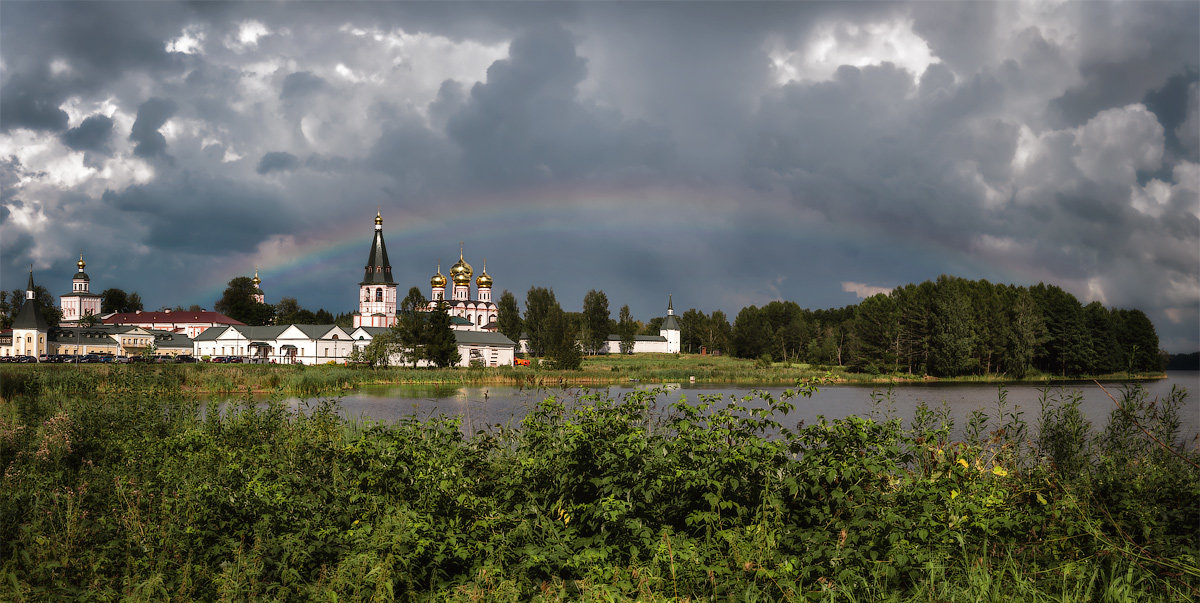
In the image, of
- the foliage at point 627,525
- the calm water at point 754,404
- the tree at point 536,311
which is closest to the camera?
the foliage at point 627,525

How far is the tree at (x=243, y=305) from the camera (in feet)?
437

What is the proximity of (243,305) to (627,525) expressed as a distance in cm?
14618

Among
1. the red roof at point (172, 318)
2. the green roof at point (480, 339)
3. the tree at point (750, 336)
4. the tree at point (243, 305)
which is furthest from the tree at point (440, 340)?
the tree at point (243, 305)

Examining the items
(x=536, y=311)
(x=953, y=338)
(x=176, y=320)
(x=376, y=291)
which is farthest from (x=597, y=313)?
(x=176, y=320)

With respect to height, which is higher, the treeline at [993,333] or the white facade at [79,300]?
the white facade at [79,300]

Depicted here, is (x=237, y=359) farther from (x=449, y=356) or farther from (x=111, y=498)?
(x=111, y=498)

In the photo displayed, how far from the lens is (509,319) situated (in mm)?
106312

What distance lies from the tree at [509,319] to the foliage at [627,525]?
99743 millimetres

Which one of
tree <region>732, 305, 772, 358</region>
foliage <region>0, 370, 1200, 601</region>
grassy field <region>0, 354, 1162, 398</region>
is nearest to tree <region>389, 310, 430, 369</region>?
grassy field <region>0, 354, 1162, 398</region>

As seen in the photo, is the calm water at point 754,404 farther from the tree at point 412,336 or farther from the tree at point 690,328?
the tree at point 690,328

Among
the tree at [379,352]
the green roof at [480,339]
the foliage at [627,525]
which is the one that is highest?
the green roof at [480,339]

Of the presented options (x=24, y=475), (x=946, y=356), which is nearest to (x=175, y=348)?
(x=946, y=356)

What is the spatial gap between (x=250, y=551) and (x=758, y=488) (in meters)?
3.85

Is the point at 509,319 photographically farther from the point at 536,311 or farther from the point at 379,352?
the point at 379,352
